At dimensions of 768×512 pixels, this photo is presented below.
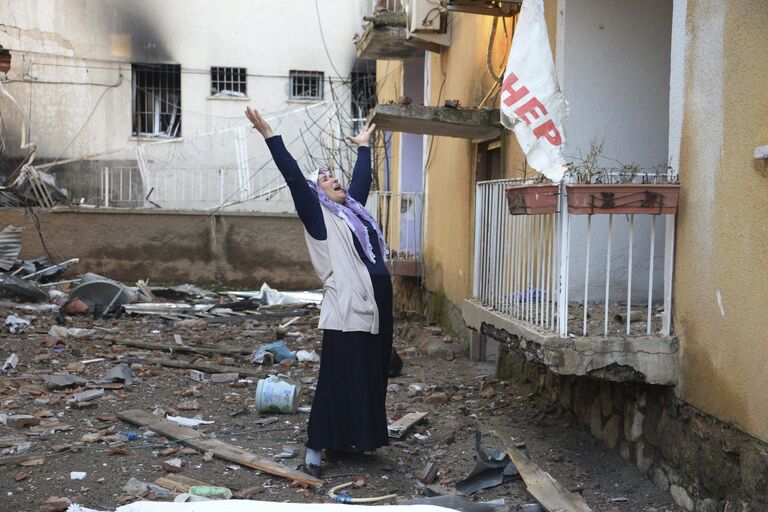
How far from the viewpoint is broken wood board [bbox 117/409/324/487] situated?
5652 millimetres

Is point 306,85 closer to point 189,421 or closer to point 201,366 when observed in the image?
point 201,366

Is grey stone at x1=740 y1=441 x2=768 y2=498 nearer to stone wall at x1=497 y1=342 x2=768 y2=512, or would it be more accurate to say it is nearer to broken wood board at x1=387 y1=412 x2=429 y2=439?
stone wall at x1=497 y1=342 x2=768 y2=512

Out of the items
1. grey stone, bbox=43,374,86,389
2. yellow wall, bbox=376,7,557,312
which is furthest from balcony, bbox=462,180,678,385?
grey stone, bbox=43,374,86,389

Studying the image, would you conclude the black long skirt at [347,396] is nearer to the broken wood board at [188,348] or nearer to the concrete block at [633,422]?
the concrete block at [633,422]

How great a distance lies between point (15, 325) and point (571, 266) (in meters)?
8.23

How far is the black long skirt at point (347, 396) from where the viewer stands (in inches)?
227

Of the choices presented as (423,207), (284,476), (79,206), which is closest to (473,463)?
(284,476)

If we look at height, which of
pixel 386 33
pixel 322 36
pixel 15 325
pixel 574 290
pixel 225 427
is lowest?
pixel 225 427

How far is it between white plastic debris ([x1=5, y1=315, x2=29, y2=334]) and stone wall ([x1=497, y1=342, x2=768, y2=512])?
26.0ft

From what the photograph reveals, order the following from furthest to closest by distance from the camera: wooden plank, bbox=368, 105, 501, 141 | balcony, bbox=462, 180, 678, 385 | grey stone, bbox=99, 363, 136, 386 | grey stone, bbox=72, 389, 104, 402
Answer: grey stone, bbox=99, 363, 136, 386
wooden plank, bbox=368, 105, 501, 141
grey stone, bbox=72, 389, 104, 402
balcony, bbox=462, 180, 678, 385

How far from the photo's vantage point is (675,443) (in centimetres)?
511

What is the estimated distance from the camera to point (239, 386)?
8734 millimetres

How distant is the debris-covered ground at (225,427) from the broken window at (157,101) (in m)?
12.4

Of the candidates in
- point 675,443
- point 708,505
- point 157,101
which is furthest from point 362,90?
point 708,505
